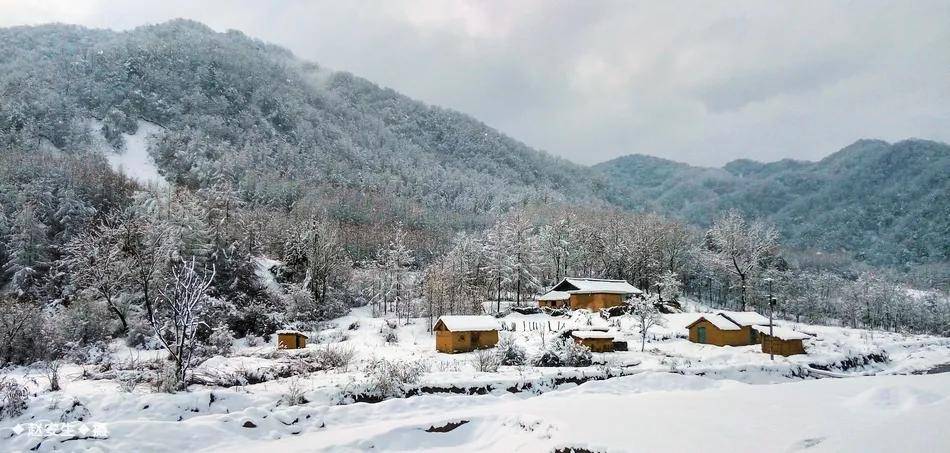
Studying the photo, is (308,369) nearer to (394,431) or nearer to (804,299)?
(394,431)

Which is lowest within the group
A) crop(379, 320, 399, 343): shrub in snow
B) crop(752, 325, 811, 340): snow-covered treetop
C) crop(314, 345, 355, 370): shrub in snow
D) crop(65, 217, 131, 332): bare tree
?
crop(379, 320, 399, 343): shrub in snow

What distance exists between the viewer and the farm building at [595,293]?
5284cm

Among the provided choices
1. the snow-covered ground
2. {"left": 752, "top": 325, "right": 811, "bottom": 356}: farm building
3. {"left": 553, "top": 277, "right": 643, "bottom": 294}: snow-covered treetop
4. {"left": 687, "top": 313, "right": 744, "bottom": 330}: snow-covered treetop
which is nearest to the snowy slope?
{"left": 752, "top": 325, "right": 811, "bottom": 356}: farm building

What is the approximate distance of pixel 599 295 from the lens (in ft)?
174

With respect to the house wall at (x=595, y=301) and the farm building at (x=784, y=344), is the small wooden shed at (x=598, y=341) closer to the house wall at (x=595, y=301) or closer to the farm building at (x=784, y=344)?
the farm building at (x=784, y=344)

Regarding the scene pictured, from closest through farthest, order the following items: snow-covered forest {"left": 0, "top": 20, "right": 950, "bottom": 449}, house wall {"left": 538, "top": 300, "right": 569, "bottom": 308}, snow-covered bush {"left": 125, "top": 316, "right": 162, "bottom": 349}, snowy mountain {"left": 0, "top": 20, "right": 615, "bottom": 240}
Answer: snow-covered forest {"left": 0, "top": 20, "right": 950, "bottom": 449}, snow-covered bush {"left": 125, "top": 316, "right": 162, "bottom": 349}, house wall {"left": 538, "top": 300, "right": 569, "bottom": 308}, snowy mountain {"left": 0, "top": 20, "right": 615, "bottom": 240}

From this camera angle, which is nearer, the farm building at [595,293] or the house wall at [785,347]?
the house wall at [785,347]

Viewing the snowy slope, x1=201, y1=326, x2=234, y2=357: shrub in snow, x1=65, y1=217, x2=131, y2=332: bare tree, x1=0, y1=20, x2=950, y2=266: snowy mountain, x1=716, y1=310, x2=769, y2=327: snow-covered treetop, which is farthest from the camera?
x1=0, y1=20, x2=950, y2=266: snowy mountain

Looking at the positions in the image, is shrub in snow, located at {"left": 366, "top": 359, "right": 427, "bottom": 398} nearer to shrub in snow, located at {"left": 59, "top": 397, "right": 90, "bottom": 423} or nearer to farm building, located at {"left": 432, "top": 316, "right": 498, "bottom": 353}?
shrub in snow, located at {"left": 59, "top": 397, "right": 90, "bottom": 423}

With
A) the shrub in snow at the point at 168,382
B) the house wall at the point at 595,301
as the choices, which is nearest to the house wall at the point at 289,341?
the shrub in snow at the point at 168,382

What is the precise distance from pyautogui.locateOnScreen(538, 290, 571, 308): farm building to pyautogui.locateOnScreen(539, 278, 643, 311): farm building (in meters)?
0.17

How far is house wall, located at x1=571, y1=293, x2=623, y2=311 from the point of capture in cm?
5262

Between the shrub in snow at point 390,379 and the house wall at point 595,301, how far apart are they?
35.5 metres

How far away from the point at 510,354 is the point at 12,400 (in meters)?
20.1
